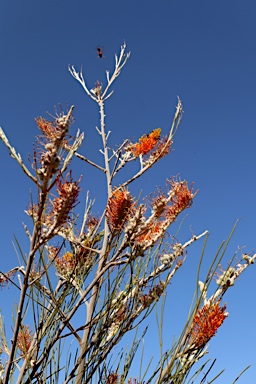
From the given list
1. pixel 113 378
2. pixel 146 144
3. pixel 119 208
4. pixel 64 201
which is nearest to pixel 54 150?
pixel 64 201

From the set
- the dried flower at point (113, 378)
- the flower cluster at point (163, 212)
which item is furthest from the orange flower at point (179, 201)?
the dried flower at point (113, 378)

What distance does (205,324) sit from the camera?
169 centimetres

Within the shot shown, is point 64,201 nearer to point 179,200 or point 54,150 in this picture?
point 54,150

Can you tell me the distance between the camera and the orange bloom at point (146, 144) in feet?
10.1

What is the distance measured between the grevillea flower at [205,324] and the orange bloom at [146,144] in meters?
1.60

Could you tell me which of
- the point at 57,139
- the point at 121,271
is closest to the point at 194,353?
the point at 121,271

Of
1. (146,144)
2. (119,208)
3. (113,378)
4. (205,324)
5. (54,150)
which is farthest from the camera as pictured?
(146,144)

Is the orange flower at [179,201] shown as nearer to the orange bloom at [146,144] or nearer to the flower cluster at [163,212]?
the flower cluster at [163,212]

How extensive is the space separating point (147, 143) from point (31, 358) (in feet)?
5.88

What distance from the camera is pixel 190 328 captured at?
5.62ft

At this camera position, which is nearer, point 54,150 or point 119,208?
point 54,150

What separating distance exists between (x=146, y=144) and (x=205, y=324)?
1.68 meters

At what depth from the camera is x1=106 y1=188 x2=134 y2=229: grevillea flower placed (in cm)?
182

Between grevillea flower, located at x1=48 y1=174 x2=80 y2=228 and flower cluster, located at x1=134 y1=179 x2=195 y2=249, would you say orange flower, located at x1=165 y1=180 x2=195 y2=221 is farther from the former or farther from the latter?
grevillea flower, located at x1=48 y1=174 x2=80 y2=228
